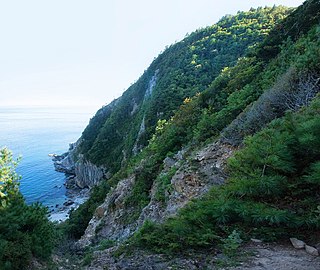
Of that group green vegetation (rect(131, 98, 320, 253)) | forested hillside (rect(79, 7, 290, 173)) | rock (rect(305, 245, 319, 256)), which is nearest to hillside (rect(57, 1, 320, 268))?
green vegetation (rect(131, 98, 320, 253))

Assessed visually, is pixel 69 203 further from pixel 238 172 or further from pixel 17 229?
pixel 238 172

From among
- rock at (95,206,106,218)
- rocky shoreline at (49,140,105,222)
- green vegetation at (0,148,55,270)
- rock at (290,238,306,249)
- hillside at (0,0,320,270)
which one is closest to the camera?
rock at (290,238,306,249)

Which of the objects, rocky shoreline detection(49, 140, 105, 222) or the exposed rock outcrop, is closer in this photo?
rocky shoreline detection(49, 140, 105, 222)

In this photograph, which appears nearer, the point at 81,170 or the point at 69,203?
the point at 69,203

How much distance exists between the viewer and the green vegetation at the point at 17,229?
5695 mm

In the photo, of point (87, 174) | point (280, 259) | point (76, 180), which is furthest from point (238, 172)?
point (76, 180)

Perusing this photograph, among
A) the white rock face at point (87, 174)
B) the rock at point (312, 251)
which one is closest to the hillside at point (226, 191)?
the rock at point (312, 251)

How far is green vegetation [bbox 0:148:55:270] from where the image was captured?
5695mm

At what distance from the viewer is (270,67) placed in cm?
1630

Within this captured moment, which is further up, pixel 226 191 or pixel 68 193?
pixel 226 191

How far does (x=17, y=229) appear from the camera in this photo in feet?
22.2

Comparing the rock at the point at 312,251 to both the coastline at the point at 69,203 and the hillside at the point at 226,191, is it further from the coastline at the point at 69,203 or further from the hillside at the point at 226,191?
the coastline at the point at 69,203

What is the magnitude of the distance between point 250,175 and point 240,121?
230 inches

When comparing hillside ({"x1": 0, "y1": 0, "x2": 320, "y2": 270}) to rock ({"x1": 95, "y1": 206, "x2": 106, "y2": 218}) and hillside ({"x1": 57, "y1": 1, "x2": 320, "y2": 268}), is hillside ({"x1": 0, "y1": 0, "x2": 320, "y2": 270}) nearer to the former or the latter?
hillside ({"x1": 57, "y1": 1, "x2": 320, "y2": 268})
